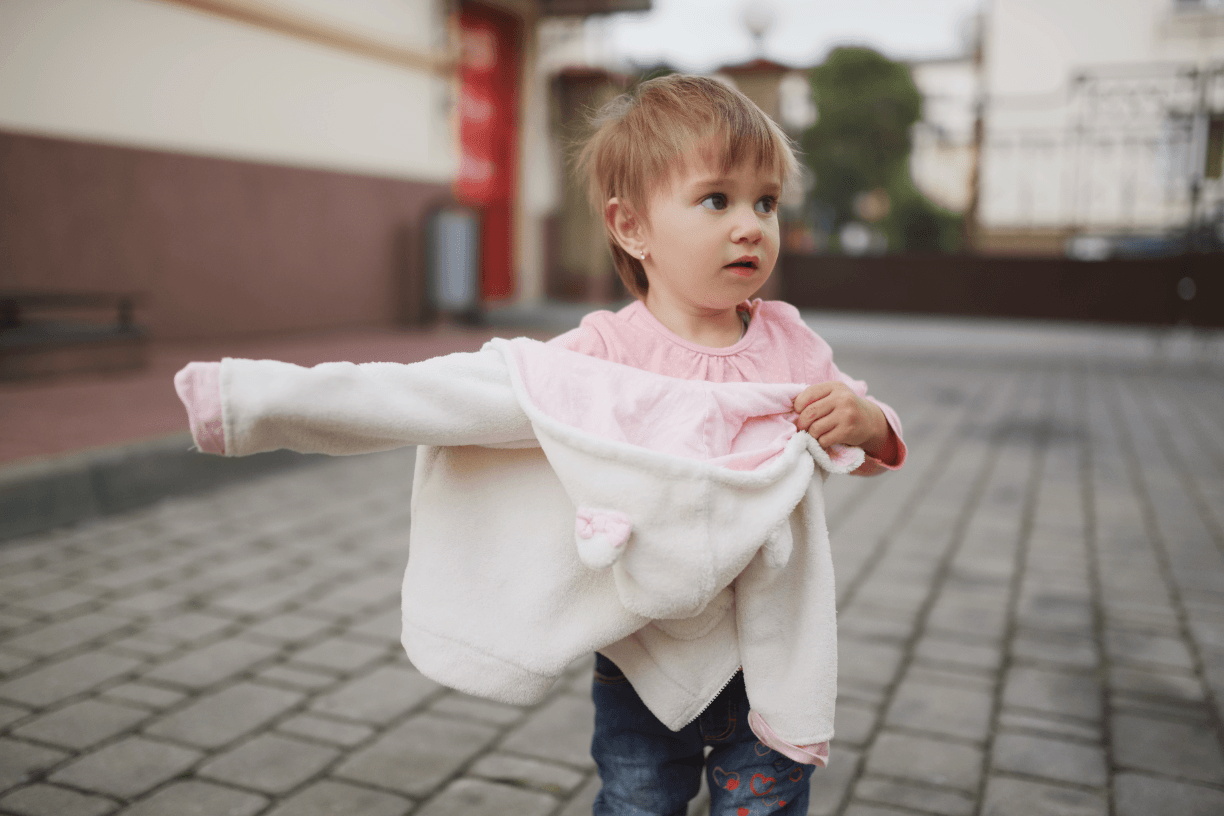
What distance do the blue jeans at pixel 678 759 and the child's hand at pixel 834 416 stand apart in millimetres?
463

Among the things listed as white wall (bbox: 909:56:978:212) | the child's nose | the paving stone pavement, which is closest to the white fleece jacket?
the child's nose

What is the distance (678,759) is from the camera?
5.43 feet

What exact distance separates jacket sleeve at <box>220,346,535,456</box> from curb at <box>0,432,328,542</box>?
3.32 meters

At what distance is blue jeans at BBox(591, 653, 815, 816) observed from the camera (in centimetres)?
157

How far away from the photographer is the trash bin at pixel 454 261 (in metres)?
10.0

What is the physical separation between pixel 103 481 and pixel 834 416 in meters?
3.86

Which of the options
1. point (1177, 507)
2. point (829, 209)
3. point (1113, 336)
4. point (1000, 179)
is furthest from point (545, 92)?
point (829, 209)

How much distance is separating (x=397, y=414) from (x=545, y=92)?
1282 cm

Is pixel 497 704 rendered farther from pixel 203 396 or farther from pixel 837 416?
pixel 203 396

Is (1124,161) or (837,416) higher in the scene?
(1124,161)

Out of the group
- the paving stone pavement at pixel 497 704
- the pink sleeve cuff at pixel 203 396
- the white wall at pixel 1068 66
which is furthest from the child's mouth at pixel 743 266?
the white wall at pixel 1068 66

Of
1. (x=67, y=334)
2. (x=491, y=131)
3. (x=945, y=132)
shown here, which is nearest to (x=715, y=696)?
(x=67, y=334)

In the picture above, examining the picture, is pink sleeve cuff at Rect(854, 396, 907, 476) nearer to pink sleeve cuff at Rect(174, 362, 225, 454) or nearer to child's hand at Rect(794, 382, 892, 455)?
child's hand at Rect(794, 382, 892, 455)

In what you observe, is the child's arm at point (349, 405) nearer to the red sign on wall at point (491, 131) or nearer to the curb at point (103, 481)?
the curb at point (103, 481)
